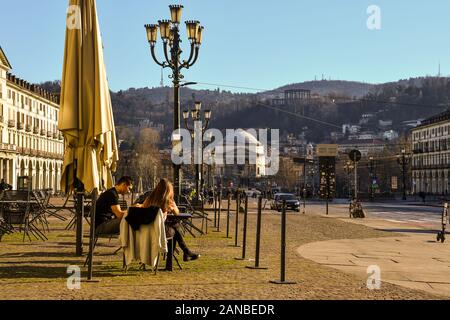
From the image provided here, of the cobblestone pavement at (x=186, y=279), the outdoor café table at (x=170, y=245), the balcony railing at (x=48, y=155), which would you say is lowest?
the cobblestone pavement at (x=186, y=279)

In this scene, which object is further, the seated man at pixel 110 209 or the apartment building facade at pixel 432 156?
the apartment building facade at pixel 432 156

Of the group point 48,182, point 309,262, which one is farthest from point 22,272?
point 48,182

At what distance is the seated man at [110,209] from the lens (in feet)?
46.7

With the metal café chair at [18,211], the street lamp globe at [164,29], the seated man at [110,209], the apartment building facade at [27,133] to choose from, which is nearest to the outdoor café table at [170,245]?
the seated man at [110,209]

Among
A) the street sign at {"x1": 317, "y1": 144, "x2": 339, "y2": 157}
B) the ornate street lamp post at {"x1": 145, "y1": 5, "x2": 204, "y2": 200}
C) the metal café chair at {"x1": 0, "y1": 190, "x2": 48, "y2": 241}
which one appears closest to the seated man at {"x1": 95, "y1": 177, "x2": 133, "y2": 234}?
the metal café chair at {"x1": 0, "y1": 190, "x2": 48, "y2": 241}

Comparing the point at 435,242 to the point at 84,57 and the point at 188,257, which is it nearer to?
the point at 188,257

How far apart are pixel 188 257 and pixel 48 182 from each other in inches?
4901

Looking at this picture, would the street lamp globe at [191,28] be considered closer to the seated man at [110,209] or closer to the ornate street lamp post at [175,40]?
the ornate street lamp post at [175,40]

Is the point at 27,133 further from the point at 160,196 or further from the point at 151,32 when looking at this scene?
the point at 160,196

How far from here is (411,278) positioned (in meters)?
13.0

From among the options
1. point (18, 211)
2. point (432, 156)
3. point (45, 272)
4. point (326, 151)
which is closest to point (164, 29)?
point (18, 211)

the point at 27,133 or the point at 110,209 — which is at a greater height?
the point at 27,133

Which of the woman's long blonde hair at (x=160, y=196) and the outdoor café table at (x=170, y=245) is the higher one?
the woman's long blonde hair at (x=160, y=196)

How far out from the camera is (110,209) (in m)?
14.5
